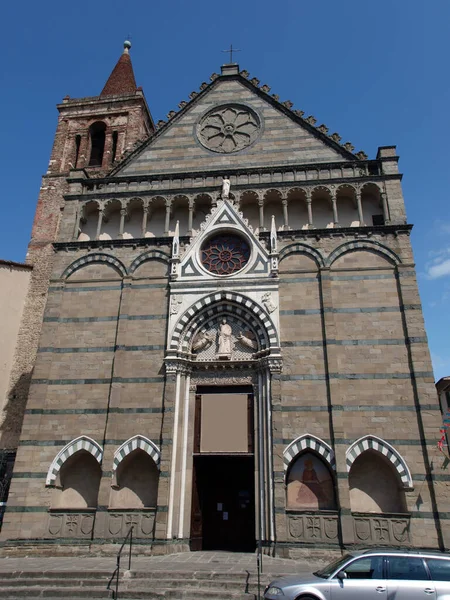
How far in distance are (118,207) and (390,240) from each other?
10.8 metres

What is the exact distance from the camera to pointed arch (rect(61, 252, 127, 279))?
→ 18156mm

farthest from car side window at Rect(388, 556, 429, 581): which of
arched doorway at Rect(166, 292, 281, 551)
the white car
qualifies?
arched doorway at Rect(166, 292, 281, 551)

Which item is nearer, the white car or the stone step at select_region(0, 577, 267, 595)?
the white car

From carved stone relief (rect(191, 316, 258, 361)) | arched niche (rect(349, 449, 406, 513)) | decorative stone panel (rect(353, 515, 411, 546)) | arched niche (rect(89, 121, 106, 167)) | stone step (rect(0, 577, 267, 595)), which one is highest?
arched niche (rect(89, 121, 106, 167))

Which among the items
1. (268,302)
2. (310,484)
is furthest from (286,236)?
(310,484)

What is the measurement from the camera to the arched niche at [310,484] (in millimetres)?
14102

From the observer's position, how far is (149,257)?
18.1 m

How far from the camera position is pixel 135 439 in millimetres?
15250

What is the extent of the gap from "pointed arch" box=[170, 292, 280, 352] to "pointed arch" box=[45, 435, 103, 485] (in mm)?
4030

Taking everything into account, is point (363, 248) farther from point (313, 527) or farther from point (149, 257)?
point (313, 527)

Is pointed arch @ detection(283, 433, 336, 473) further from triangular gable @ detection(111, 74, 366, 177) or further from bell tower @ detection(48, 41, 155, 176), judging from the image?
bell tower @ detection(48, 41, 155, 176)

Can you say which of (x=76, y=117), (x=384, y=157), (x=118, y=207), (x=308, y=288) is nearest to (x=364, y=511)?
(x=308, y=288)

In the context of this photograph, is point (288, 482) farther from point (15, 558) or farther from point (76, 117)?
point (76, 117)

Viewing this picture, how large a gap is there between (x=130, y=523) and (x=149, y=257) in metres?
9.22
